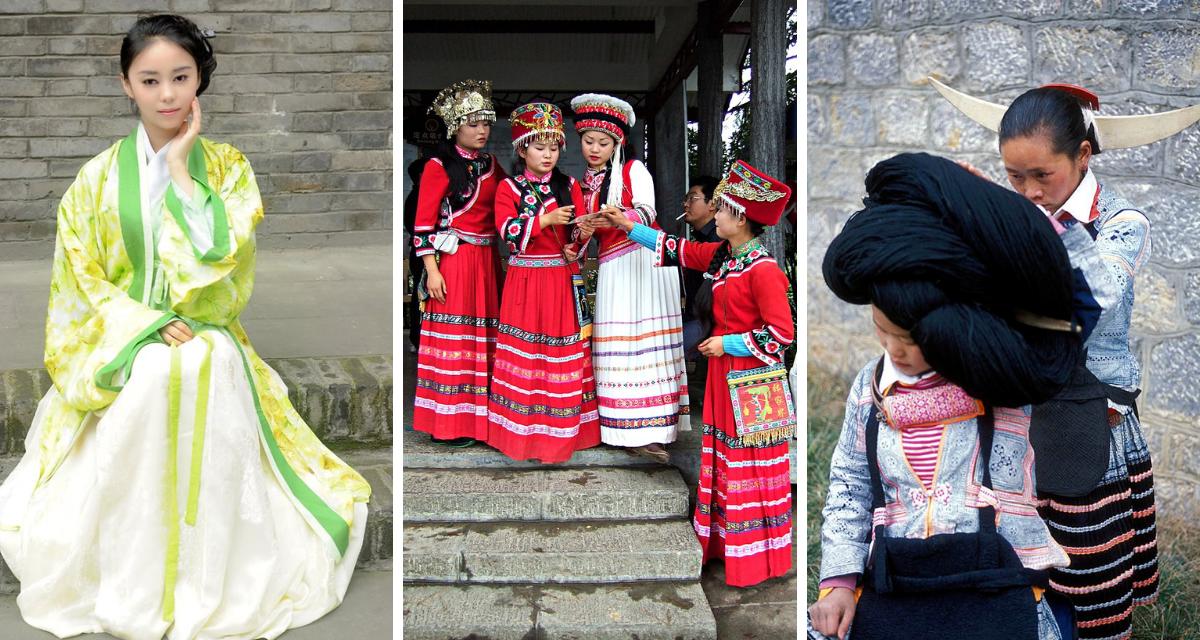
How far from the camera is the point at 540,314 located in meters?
3.60

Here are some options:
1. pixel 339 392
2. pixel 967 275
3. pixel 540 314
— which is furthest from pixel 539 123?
pixel 967 275

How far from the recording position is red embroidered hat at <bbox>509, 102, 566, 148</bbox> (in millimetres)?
3447

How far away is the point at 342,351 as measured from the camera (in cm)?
376

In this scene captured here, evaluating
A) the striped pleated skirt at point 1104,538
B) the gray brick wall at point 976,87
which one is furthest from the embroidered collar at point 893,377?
the gray brick wall at point 976,87

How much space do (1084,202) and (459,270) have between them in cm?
238

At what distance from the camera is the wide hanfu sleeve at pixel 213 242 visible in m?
2.50

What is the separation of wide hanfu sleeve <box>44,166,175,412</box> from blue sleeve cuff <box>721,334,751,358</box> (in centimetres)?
168

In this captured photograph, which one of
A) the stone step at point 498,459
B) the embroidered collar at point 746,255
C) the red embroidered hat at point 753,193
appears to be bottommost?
the stone step at point 498,459

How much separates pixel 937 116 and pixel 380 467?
229cm

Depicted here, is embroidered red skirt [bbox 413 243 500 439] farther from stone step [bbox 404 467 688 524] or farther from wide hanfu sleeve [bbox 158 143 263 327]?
wide hanfu sleeve [bbox 158 143 263 327]

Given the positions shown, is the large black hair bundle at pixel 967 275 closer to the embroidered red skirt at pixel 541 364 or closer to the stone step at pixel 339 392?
the embroidered red skirt at pixel 541 364

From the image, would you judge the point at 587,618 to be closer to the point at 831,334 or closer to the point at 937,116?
the point at 831,334

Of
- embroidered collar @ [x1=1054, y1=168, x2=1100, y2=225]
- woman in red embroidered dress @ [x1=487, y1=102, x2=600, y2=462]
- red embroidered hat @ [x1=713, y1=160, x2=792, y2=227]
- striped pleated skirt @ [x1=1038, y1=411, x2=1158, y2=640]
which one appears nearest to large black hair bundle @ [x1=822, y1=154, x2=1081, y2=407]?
embroidered collar @ [x1=1054, y1=168, x2=1100, y2=225]

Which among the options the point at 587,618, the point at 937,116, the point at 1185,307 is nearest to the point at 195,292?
the point at 587,618
